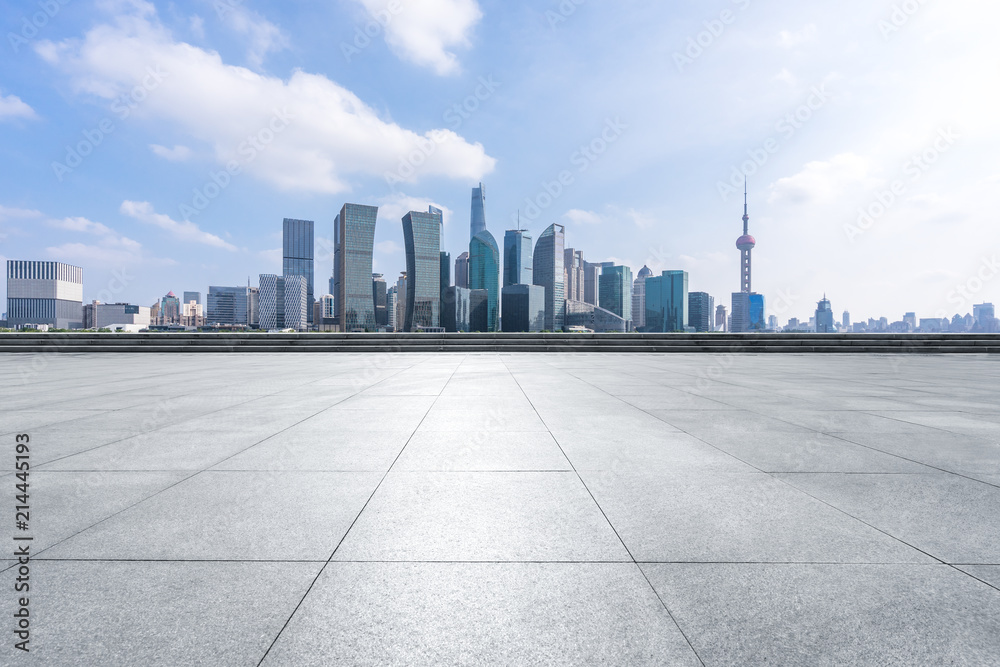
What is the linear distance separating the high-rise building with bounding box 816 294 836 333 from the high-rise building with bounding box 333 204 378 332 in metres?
164

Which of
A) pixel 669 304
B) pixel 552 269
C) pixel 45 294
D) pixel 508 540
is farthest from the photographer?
pixel 552 269

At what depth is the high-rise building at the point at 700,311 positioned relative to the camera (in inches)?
6127

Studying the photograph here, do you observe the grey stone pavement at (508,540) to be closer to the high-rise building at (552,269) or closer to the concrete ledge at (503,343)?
the concrete ledge at (503,343)

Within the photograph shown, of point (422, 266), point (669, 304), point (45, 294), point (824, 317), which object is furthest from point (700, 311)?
point (45, 294)

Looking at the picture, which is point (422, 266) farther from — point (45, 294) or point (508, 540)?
point (508, 540)

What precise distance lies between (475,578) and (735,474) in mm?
2963

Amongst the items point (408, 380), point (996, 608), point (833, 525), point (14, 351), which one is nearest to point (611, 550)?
point (833, 525)

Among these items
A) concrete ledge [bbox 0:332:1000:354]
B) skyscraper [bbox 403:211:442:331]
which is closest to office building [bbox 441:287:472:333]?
skyscraper [bbox 403:211:442:331]

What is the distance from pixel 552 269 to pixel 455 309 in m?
45.0

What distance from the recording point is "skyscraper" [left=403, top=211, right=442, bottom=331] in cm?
17275

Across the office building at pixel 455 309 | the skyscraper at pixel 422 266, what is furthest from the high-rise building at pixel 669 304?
the skyscraper at pixel 422 266

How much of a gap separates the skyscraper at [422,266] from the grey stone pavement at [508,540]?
169m

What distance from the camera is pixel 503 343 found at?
2458cm

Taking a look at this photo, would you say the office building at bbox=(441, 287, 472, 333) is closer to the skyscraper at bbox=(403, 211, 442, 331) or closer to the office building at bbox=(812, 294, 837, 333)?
the skyscraper at bbox=(403, 211, 442, 331)
